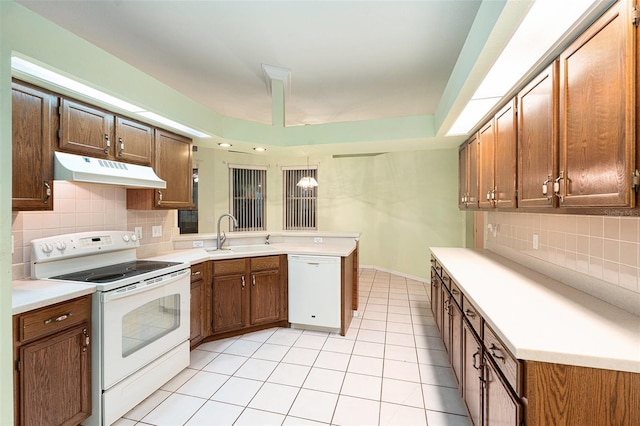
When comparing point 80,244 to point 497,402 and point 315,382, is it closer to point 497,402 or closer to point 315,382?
point 315,382

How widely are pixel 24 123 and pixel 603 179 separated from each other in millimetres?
2950

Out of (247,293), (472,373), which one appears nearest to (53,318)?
(247,293)

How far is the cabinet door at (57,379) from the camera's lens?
145 centimetres

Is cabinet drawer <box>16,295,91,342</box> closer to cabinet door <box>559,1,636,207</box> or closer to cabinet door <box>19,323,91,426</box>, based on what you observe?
cabinet door <box>19,323,91,426</box>

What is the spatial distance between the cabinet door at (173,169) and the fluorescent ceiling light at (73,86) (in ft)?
0.82

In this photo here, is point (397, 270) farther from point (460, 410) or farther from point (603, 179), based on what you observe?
point (603, 179)

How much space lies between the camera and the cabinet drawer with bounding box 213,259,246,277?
290 centimetres

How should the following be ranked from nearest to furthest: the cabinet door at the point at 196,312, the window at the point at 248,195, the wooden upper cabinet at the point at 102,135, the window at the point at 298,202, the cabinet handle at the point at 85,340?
the cabinet handle at the point at 85,340 → the wooden upper cabinet at the point at 102,135 → the cabinet door at the point at 196,312 → the window at the point at 248,195 → the window at the point at 298,202

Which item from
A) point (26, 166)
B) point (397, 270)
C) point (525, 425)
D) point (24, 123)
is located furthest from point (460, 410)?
point (397, 270)

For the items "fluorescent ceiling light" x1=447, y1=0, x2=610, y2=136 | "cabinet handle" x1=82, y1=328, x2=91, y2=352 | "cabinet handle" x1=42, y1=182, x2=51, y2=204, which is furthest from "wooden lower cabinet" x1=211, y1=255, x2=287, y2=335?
"fluorescent ceiling light" x1=447, y1=0, x2=610, y2=136

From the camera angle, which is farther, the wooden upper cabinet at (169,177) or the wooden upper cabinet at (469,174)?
the wooden upper cabinet at (469,174)

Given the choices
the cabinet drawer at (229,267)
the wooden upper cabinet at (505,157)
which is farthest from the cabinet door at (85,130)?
the wooden upper cabinet at (505,157)

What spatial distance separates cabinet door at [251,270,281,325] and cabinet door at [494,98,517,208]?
7.53 ft

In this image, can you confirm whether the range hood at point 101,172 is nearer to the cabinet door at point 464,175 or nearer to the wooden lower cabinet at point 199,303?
the wooden lower cabinet at point 199,303
